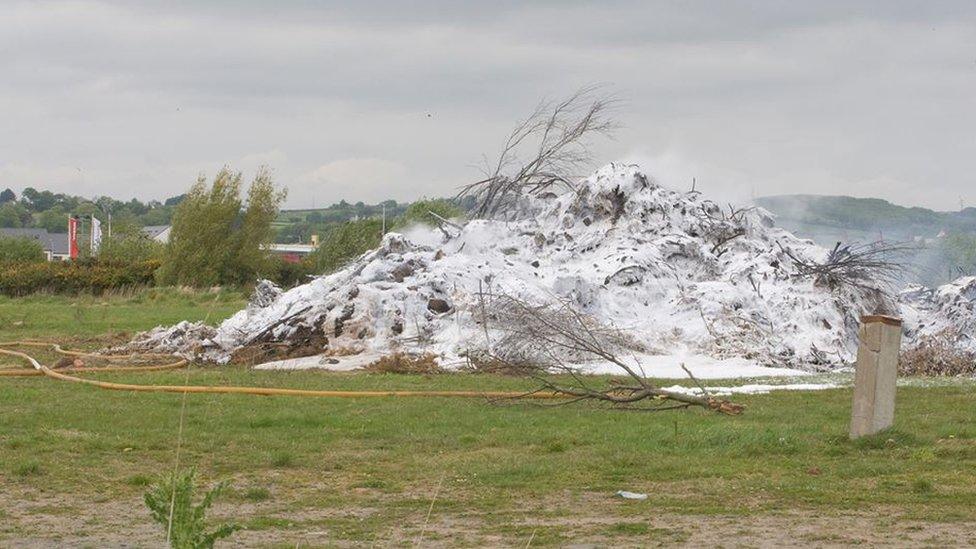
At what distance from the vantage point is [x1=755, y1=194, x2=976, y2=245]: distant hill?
103ft

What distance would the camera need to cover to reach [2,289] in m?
48.8

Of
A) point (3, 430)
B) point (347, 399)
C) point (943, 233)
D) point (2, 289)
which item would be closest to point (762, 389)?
point (347, 399)

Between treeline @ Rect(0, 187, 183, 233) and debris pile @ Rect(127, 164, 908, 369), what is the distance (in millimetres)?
103536

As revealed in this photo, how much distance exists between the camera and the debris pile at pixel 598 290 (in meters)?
22.5

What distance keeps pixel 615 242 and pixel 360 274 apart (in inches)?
189

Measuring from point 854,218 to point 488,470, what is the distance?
24231 millimetres

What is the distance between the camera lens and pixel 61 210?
169625mm

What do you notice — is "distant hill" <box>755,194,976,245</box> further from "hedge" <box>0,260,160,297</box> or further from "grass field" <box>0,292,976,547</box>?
"hedge" <box>0,260,160,297</box>

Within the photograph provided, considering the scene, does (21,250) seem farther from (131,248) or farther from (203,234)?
(203,234)

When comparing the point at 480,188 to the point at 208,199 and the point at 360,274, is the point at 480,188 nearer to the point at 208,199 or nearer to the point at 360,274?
the point at 360,274

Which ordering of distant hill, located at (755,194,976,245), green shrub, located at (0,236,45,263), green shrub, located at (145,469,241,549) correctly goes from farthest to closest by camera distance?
1. green shrub, located at (0,236,45,263)
2. distant hill, located at (755,194,976,245)
3. green shrub, located at (145,469,241,549)

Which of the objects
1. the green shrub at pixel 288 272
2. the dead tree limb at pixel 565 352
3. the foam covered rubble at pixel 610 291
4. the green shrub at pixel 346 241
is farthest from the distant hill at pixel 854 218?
the green shrub at pixel 288 272

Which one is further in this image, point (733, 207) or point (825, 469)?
point (733, 207)

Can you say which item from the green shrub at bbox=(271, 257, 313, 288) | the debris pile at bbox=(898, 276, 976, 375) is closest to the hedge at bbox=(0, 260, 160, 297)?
the green shrub at bbox=(271, 257, 313, 288)
